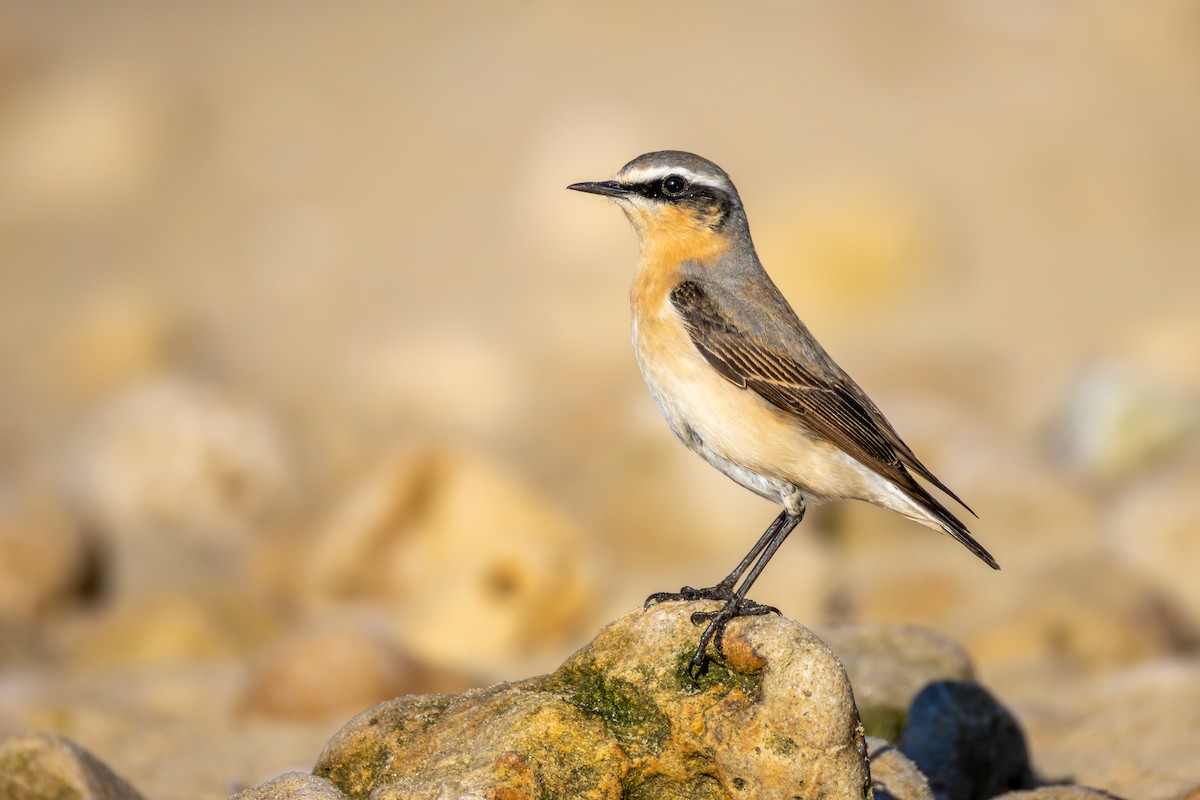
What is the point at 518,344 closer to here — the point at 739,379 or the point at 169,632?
the point at 169,632

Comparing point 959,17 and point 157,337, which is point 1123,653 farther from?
point 959,17

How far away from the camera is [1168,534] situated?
Answer: 13836 millimetres

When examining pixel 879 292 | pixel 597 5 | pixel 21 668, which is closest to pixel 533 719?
pixel 21 668

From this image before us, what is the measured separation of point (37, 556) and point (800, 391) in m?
9.72

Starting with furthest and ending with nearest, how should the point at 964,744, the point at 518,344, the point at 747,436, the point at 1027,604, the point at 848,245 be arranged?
the point at 848,245 < the point at 518,344 < the point at 1027,604 < the point at 964,744 < the point at 747,436

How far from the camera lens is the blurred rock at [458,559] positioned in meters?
13.8

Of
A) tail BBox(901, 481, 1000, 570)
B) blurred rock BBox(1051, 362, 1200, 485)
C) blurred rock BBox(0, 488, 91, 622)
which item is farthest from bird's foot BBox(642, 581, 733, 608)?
blurred rock BBox(1051, 362, 1200, 485)

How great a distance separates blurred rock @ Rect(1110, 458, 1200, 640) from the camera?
13.4 metres

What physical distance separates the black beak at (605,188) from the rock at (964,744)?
3.56 meters

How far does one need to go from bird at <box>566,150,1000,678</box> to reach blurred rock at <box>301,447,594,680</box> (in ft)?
17.8

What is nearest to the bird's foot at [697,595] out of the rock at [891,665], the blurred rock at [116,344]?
the rock at [891,665]

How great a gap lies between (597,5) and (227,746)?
18.3 metres

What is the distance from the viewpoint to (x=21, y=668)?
45.8 feet

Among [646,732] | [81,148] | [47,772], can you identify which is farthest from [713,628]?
[81,148]
